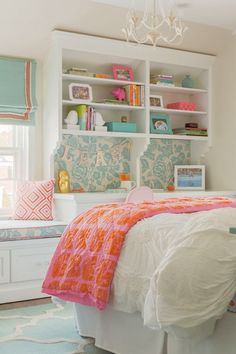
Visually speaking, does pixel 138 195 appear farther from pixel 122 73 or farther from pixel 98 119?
pixel 122 73

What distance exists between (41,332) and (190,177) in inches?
108

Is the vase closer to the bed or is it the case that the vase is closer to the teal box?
the teal box

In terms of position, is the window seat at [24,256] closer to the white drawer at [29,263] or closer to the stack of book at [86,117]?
the white drawer at [29,263]

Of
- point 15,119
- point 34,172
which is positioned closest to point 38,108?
point 15,119

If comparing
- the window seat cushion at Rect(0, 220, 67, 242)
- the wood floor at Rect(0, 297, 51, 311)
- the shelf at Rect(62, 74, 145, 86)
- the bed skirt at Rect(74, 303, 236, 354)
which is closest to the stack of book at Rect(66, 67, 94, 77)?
the shelf at Rect(62, 74, 145, 86)

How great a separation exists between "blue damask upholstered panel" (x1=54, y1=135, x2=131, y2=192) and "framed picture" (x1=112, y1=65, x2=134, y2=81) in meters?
0.64

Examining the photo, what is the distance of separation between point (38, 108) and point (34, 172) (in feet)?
2.03

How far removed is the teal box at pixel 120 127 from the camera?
4.79 meters

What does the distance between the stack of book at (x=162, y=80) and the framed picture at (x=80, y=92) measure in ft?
2.53

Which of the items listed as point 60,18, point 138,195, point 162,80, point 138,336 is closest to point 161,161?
point 162,80

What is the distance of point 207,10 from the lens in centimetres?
452

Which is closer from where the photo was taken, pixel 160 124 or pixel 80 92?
pixel 80 92

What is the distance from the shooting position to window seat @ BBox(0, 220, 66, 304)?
3.81m

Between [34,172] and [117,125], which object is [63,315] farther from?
[117,125]
